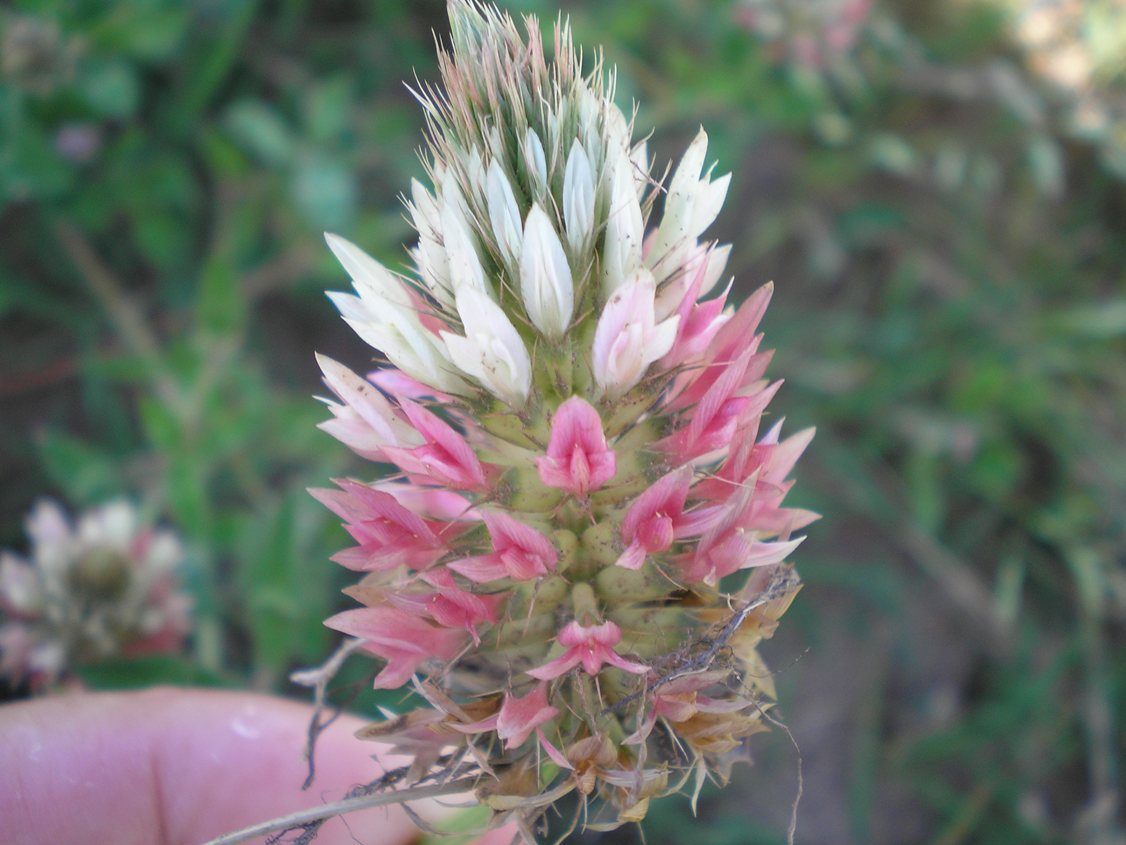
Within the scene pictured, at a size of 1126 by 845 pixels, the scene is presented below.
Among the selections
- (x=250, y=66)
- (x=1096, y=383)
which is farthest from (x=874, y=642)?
(x=250, y=66)

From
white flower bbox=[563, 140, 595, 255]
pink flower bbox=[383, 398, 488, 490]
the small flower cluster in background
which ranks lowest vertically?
pink flower bbox=[383, 398, 488, 490]

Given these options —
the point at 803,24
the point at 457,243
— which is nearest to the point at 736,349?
the point at 457,243

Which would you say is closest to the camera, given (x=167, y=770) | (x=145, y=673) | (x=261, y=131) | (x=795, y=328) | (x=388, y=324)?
(x=388, y=324)

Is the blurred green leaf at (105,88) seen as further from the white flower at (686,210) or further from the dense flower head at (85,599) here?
the white flower at (686,210)

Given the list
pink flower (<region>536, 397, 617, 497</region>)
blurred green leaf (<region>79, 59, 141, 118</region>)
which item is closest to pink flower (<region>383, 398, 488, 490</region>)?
pink flower (<region>536, 397, 617, 497</region>)

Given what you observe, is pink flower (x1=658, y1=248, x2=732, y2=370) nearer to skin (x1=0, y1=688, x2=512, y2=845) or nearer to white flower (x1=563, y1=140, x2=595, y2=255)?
white flower (x1=563, y1=140, x2=595, y2=255)

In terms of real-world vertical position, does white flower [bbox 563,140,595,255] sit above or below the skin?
above

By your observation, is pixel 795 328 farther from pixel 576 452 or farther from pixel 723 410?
pixel 576 452
